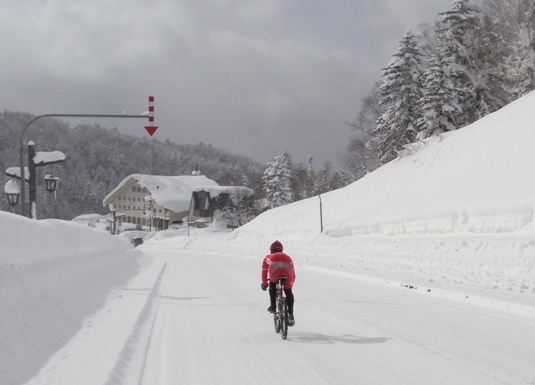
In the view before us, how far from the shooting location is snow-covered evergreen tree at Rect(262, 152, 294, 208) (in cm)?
6775

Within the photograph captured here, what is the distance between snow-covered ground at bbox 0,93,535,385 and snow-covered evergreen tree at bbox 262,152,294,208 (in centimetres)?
4362

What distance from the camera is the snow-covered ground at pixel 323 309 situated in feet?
19.2

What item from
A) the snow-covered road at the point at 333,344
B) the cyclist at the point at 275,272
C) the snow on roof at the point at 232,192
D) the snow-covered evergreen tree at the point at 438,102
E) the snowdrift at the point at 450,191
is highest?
the snow-covered evergreen tree at the point at 438,102

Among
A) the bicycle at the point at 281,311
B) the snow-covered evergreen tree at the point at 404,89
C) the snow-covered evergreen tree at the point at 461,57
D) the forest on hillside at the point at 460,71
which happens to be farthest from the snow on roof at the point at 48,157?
the snow-covered evergreen tree at the point at 404,89

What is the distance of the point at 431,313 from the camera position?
9461 mm

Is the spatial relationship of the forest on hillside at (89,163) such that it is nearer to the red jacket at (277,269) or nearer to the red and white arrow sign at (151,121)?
the red and white arrow sign at (151,121)

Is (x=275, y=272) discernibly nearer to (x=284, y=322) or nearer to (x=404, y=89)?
(x=284, y=322)

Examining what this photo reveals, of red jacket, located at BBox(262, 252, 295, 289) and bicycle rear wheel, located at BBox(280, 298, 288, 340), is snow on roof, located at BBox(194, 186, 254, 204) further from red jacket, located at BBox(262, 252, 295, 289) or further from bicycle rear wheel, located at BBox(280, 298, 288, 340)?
bicycle rear wheel, located at BBox(280, 298, 288, 340)

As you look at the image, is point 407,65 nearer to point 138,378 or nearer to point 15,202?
point 15,202

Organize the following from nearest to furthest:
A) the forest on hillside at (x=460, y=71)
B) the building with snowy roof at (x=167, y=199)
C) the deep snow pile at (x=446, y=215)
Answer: the deep snow pile at (x=446, y=215) < the forest on hillside at (x=460, y=71) < the building with snowy roof at (x=167, y=199)

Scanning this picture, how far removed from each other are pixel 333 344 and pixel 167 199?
7903 centimetres

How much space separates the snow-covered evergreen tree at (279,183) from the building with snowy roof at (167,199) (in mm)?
8742

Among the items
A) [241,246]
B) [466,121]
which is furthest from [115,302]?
[466,121]

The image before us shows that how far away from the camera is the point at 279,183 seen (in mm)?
68188
